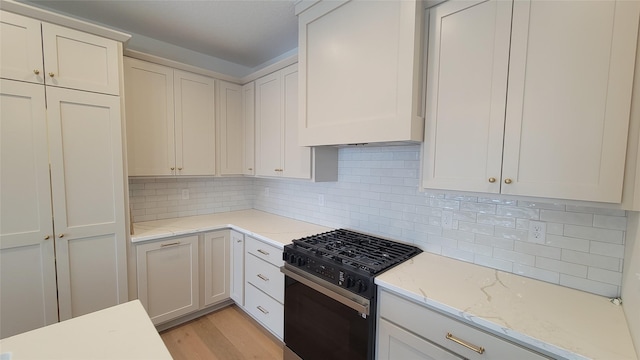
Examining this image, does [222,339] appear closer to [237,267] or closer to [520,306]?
[237,267]

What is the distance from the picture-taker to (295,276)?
5.76 ft

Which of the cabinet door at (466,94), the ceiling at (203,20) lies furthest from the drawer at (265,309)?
the ceiling at (203,20)

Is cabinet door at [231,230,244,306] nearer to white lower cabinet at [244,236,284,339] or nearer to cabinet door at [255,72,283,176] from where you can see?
white lower cabinet at [244,236,284,339]

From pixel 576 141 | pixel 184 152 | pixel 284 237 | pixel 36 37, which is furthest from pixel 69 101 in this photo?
pixel 576 141

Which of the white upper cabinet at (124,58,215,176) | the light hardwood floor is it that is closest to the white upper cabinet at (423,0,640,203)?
the light hardwood floor

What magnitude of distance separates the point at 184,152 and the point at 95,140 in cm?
75

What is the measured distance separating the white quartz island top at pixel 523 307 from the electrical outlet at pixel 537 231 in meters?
0.21

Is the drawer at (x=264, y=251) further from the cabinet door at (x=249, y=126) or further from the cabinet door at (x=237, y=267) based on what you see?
the cabinet door at (x=249, y=126)

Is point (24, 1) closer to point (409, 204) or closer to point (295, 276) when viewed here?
point (295, 276)

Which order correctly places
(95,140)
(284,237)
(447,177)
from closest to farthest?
(447,177) < (95,140) < (284,237)

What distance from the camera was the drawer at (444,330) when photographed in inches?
38.8

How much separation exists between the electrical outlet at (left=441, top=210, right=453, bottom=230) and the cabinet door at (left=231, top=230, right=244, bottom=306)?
1.72 m

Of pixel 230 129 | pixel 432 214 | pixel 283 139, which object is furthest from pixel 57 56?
pixel 432 214

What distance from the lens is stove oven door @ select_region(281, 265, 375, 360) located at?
1396mm
